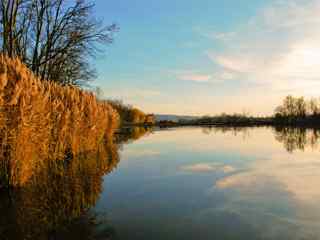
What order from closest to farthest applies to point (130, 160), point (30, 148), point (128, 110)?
point (30, 148) → point (130, 160) → point (128, 110)

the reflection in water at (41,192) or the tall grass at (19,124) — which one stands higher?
the tall grass at (19,124)

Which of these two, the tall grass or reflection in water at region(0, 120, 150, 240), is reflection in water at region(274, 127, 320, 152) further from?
the tall grass

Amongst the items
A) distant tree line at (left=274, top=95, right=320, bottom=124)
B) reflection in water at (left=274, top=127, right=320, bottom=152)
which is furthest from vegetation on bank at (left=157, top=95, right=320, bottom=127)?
reflection in water at (left=274, top=127, right=320, bottom=152)

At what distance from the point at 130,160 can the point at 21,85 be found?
5294mm

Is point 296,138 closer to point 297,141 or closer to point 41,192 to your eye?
point 297,141

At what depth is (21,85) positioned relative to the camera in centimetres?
518

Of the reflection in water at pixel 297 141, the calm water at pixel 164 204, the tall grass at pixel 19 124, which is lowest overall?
the calm water at pixel 164 204

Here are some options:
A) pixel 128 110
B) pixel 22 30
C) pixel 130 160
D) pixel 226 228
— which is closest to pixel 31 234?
pixel 226 228

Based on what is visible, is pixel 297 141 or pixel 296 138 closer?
pixel 297 141

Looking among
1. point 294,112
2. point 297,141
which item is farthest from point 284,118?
point 297,141

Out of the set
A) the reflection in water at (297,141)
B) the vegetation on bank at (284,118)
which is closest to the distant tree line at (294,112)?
the vegetation on bank at (284,118)

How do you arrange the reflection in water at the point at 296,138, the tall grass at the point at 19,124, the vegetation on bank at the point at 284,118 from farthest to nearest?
the vegetation on bank at the point at 284,118 < the reflection in water at the point at 296,138 < the tall grass at the point at 19,124

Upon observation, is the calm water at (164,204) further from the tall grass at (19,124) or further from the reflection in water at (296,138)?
the reflection in water at (296,138)

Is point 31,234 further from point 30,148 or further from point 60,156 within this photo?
point 60,156
